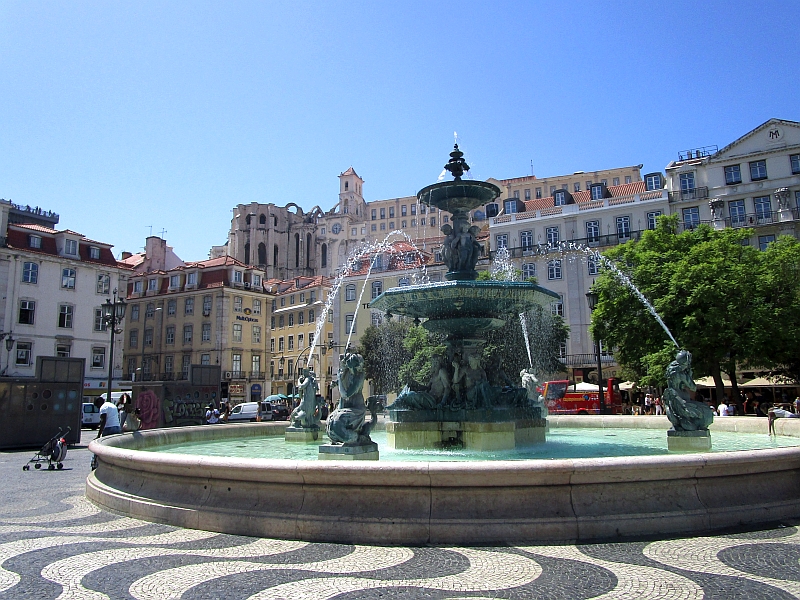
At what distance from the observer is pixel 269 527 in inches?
231

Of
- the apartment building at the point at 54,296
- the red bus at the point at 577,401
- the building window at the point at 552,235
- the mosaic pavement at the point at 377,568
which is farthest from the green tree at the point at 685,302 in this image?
the apartment building at the point at 54,296

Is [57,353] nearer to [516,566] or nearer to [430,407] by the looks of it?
[430,407]

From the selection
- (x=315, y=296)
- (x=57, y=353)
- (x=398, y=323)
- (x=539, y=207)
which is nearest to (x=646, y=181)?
(x=539, y=207)

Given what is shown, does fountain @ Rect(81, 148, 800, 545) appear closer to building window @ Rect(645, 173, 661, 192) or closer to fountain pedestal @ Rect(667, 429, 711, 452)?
fountain pedestal @ Rect(667, 429, 711, 452)

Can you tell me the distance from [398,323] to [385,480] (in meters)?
38.4

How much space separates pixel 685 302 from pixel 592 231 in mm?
19659

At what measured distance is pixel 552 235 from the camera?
46688mm

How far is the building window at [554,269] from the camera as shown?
44.9m

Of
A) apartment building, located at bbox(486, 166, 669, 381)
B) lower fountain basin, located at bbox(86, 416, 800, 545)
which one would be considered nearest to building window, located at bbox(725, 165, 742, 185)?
apartment building, located at bbox(486, 166, 669, 381)

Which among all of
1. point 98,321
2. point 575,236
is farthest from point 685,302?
point 98,321

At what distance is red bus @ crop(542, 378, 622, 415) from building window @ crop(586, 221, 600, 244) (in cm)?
1465

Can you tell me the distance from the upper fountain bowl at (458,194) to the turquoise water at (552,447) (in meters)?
4.82

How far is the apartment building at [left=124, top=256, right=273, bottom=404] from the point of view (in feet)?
188

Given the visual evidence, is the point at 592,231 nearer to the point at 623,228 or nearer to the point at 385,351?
the point at 623,228
